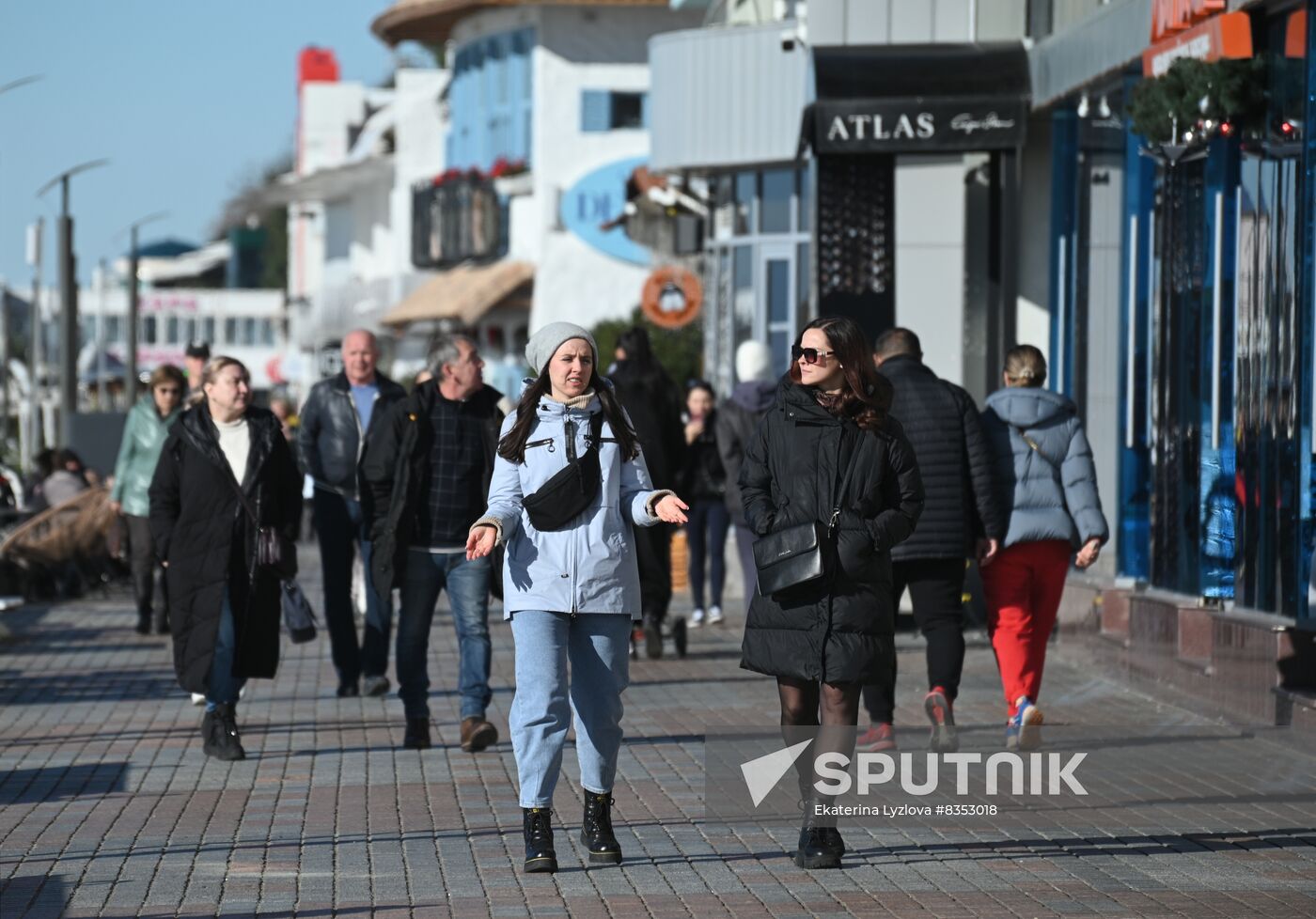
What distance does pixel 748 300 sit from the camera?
920 inches

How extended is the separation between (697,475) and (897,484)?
9.02m

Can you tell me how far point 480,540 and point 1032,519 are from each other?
3761 millimetres

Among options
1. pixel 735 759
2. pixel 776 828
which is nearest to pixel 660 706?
pixel 735 759

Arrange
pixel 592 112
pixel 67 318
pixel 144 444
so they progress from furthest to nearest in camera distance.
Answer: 1. pixel 592 112
2. pixel 67 318
3. pixel 144 444

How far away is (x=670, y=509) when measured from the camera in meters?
7.38

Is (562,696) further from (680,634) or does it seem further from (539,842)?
(680,634)

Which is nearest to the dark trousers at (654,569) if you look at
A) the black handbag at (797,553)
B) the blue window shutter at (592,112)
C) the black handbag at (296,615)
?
the black handbag at (296,615)

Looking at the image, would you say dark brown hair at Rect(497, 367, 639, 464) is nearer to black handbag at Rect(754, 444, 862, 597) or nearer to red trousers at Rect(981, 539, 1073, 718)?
black handbag at Rect(754, 444, 862, 597)

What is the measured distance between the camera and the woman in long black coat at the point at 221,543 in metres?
10.5

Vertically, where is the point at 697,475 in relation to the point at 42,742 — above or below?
above

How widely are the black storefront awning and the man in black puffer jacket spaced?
21.2 feet

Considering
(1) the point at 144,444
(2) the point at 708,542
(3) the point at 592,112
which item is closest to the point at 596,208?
(3) the point at 592,112

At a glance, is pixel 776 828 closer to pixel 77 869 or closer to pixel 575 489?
pixel 575 489

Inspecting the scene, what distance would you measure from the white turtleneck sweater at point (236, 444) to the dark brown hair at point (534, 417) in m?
3.13
